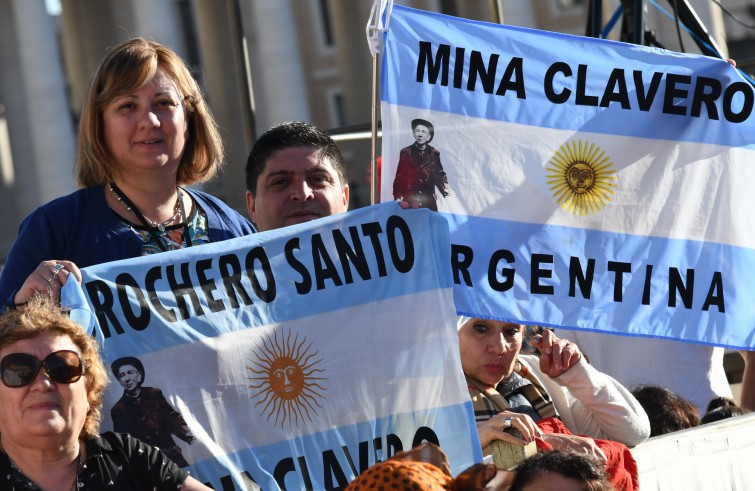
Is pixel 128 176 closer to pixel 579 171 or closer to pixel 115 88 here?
pixel 115 88

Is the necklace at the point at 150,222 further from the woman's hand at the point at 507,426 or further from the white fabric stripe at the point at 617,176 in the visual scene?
the woman's hand at the point at 507,426

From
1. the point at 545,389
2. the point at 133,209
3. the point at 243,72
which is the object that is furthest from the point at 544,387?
the point at 243,72

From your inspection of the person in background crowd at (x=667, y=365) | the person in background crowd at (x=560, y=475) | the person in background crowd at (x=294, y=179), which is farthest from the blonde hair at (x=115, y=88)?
the person in background crowd at (x=667, y=365)

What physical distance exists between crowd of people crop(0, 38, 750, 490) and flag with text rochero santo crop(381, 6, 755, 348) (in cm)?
19

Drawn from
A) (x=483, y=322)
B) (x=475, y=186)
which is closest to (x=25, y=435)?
(x=483, y=322)

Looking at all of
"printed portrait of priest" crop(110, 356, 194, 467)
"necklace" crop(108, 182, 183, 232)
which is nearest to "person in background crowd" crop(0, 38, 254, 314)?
"necklace" crop(108, 182, 183, 232)

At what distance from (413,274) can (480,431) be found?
1.87 feet

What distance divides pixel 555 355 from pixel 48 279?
172 centimetres

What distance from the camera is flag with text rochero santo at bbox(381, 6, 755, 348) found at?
5.40 meters

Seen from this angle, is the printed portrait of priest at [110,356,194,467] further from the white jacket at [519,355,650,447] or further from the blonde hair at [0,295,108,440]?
the white jacket at [519,355,650,447]

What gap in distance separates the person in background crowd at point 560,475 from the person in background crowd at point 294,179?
1601 mm

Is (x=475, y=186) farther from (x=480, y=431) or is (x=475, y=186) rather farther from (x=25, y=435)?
(x=25, y=435)

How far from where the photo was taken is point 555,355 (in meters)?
4.73

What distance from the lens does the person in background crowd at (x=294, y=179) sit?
4.95 meters
